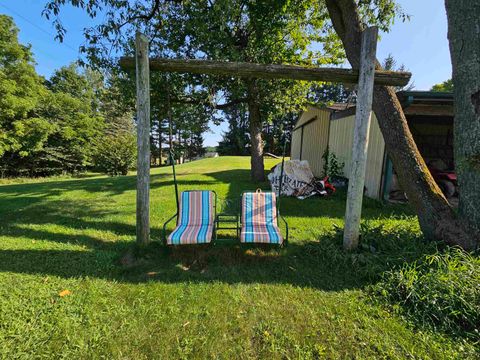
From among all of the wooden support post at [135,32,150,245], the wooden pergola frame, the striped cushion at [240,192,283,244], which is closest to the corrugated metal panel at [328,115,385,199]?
the wooden pergola frame

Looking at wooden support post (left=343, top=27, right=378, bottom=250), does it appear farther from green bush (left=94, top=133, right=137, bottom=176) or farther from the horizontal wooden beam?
green bush (left=94, top=133, right=137, bottom=176)

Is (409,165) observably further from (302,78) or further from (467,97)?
(302,78)

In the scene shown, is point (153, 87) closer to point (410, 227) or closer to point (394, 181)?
point (410, 227)

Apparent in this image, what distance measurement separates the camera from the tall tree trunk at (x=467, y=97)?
285cm

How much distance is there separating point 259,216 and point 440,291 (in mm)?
2387

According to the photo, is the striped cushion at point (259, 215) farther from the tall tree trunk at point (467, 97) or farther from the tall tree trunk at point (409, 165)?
the tall tree trunk at point (467, 97)

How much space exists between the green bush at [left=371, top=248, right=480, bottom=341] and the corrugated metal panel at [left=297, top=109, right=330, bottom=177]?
29.3 feet

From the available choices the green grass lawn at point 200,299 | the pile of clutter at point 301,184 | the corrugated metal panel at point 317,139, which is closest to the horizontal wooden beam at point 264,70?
the green grass lawn at point 200,299

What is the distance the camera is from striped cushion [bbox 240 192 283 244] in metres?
3.48

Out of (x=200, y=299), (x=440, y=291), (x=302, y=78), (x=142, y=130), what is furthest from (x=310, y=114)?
(x=200, y=299)

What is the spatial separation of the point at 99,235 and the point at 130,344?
2.80m

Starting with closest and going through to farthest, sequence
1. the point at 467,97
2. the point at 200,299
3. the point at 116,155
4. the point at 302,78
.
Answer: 1. the point at 200,299
2. the point at 467,97
3. the point at 302,78
4. the point at 116,155

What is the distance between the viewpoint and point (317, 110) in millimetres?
12195

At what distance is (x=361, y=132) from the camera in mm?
3273
